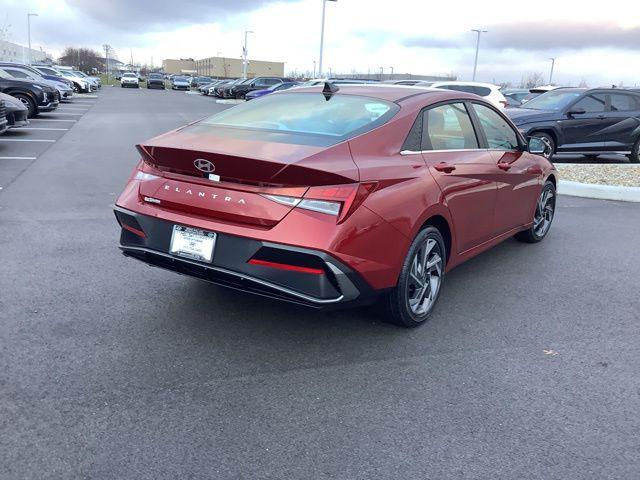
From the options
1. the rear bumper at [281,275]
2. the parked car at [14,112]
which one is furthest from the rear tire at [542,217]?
the parked car at [14,112]

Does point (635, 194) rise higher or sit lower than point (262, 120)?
lower

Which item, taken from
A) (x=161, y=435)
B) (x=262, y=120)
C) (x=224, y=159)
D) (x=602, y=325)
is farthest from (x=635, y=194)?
(x=161, y=435)

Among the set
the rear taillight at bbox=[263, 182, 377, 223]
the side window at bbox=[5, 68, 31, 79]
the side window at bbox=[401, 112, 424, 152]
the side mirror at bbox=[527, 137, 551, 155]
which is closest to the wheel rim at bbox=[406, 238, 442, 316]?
the side window at bbox=[401, 112, 424, 152]

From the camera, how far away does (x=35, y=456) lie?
253 cm

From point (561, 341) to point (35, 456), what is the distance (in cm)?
323

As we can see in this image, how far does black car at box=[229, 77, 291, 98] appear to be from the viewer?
36.8m

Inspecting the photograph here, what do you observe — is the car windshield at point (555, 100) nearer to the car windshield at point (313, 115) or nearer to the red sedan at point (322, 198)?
the red sedan at point (322, 198)

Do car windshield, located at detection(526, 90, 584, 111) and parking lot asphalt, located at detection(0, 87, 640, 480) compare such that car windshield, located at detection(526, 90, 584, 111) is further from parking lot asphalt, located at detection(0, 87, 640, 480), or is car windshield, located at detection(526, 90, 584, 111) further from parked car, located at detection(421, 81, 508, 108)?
parking lot asphalt, located at detection(0, 87, 640, 480)

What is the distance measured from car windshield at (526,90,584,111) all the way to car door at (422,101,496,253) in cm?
904

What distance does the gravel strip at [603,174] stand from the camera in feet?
32.9

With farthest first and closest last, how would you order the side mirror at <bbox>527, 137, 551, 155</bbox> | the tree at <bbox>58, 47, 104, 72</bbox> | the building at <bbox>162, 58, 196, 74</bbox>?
1. the building at <bbox>162, 58, 196, 74</bbox>
2. the tree at <bbox>58, 47, 104, 72</bbox>
3. the side mirror at <bbox>527, 137, 551, 155</bbox>

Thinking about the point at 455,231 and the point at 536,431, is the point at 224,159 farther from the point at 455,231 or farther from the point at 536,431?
the point at 536,431

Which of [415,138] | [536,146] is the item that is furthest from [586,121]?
[415,138]

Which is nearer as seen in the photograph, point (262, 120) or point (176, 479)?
point (176, 479)
